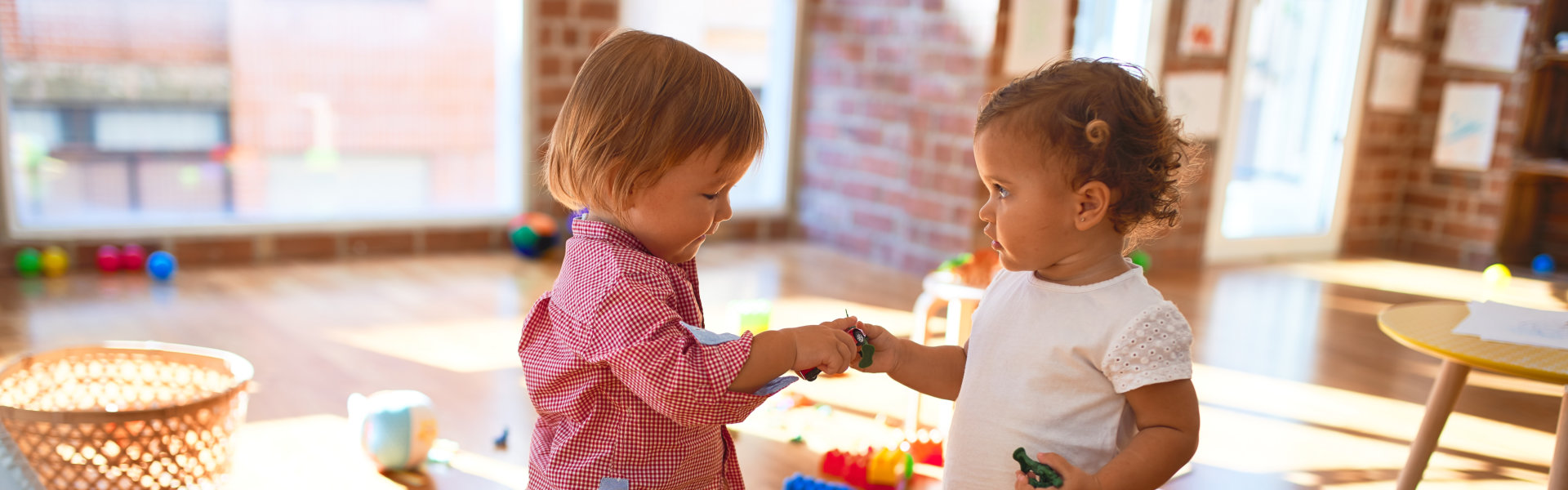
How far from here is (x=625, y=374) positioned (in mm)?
989

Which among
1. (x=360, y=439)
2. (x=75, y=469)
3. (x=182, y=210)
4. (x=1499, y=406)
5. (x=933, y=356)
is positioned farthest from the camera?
(x=182, y=210)

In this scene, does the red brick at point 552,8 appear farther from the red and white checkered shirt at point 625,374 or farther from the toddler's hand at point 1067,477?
the toddler's hand at point 1067,477

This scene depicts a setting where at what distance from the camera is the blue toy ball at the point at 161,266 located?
10.8 ft

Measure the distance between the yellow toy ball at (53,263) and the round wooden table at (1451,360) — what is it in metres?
3.44

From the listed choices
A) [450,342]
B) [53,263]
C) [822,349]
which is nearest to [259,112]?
[53,263]

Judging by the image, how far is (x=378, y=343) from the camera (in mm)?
2721

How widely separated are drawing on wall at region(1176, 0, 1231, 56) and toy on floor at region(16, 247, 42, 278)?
3.75m

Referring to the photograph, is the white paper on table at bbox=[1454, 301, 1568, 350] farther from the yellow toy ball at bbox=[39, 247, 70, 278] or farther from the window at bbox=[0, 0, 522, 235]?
the yellow toy ball at bbox=[39, 247, 70, 278]

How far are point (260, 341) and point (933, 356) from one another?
2083mm

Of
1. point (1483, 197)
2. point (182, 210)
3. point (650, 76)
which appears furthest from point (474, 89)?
point (1483, 197)

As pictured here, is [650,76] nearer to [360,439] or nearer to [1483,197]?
[360,439]

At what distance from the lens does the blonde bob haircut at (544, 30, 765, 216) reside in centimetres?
102

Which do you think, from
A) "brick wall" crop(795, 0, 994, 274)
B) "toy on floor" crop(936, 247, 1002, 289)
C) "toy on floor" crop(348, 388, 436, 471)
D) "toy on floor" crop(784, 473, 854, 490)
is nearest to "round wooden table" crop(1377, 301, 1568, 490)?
"toy on floor" crop(936, 247, 1002, 289)

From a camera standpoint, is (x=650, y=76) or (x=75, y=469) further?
(x=75, y=469)
